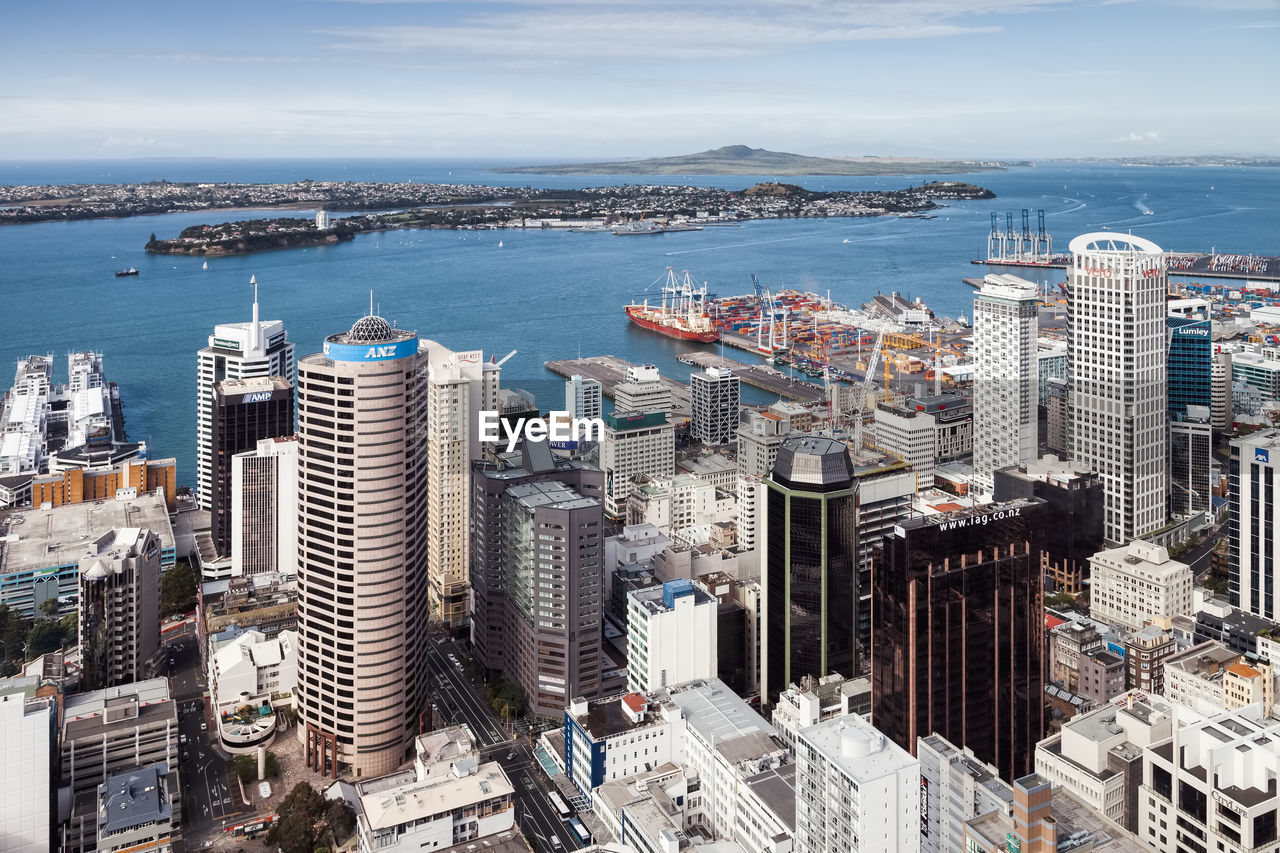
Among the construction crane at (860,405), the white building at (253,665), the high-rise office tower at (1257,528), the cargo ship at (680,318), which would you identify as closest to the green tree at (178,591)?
the white building at (253,665)

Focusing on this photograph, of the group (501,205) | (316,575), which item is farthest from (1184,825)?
(501,205)

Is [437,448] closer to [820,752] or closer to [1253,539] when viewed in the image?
[820,752]

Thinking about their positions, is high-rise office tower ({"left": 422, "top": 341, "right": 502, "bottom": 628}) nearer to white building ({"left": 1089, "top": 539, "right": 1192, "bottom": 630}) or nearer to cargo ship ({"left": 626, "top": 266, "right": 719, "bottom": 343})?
white building ({"left": 1089, "top": 539, "right": 1192, "bottom": 630})

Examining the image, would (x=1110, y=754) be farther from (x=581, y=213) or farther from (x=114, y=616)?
(x=581, y=213)

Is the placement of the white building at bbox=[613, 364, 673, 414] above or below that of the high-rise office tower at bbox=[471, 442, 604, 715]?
above

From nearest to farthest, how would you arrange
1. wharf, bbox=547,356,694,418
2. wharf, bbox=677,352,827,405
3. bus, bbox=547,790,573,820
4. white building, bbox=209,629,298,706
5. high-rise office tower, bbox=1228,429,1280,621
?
bus, bbox=547,790,573,820, white building, bbox=209,629,298,706, high-rise office tower, bbox=1228,429,1280,621, wharf, bbox=547,356,694,418, wharf, bbox=677,352,827,405

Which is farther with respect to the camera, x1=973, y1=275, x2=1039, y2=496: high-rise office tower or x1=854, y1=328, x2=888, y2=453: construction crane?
x1=854, y1=328, x2=888, y2=453: construction crane

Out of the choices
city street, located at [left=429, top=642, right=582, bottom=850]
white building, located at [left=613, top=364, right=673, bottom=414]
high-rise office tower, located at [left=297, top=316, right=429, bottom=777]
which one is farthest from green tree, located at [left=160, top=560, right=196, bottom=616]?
white building, located at [left=613, top=364, right=673, bottom=414]
